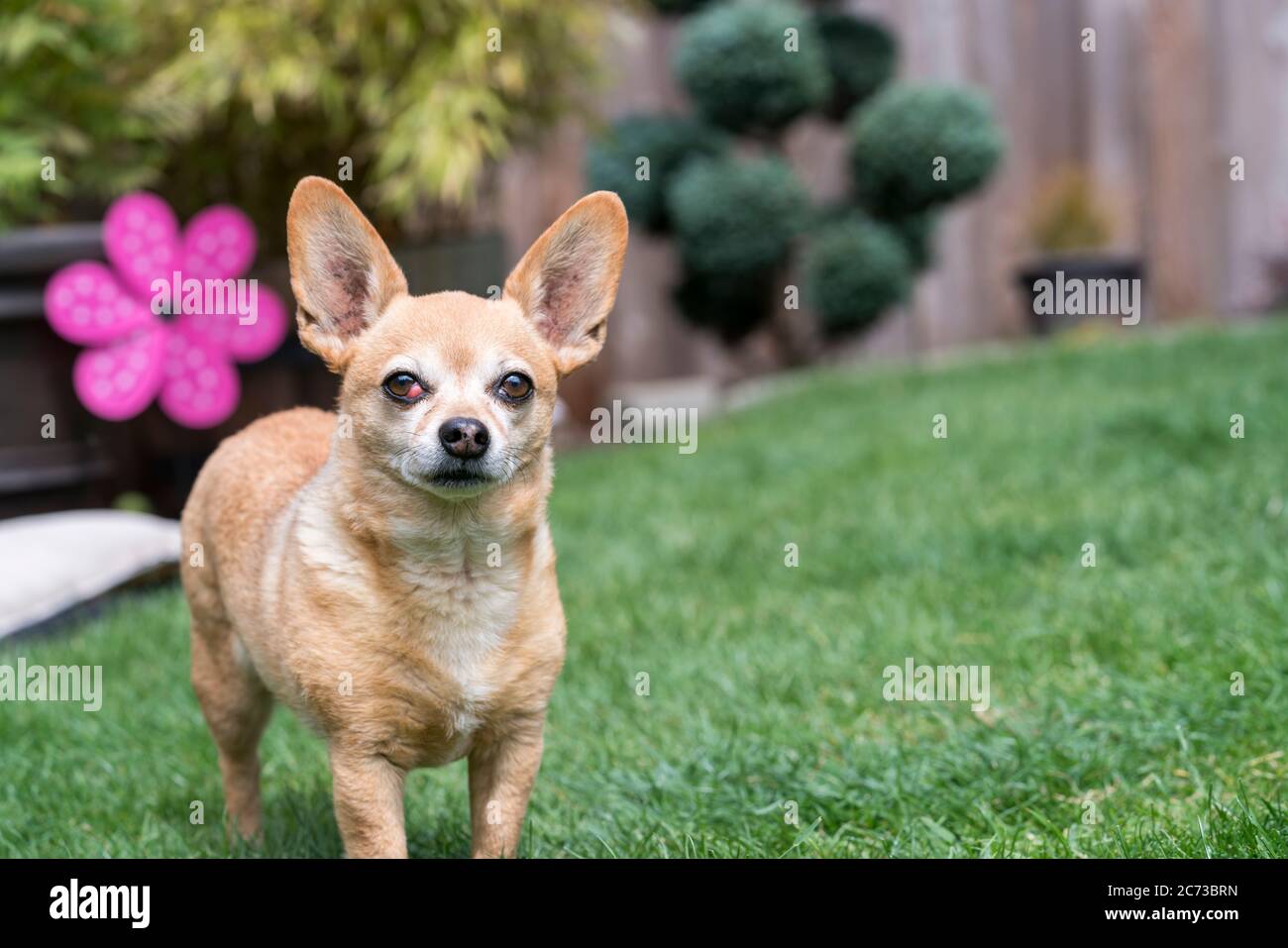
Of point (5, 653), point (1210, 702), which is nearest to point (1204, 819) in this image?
point (1210, 702)

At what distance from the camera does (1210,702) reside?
2404mm

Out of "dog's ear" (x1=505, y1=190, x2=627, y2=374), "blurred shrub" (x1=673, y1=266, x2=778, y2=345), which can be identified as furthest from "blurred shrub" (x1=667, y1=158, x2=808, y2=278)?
"dog's ear" (x1=505, y1=190, x2=627, y2=374)

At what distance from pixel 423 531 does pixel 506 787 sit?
1.21 ft

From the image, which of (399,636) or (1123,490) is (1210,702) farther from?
(1123,490)

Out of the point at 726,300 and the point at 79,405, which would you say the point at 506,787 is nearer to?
the point at 79,405

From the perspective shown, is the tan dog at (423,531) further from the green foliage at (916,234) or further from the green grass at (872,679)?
the green foliage at (916,234)

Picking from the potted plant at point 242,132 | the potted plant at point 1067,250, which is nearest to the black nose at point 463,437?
the potted plant at point 242,132

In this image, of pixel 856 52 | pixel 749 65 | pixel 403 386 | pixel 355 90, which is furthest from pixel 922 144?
pixel 403 386

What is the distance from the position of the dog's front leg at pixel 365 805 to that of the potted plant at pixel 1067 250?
737 centimetres

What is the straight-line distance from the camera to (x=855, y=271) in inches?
298

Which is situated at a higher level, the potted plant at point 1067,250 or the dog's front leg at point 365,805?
the potted plant at point 1067,250

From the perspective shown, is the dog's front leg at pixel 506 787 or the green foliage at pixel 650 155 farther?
the green foliage at pixel 650 155

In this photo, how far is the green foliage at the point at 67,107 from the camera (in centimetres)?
461
